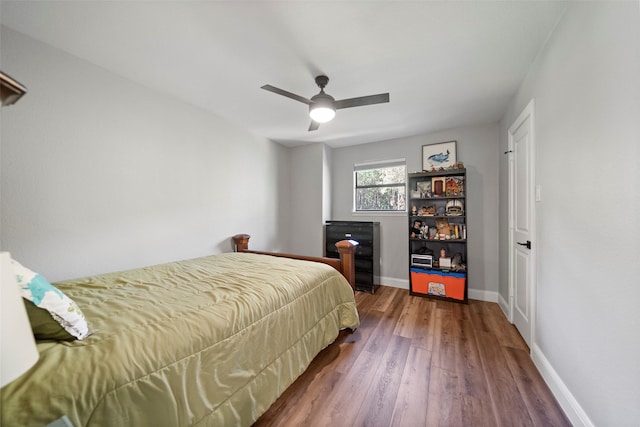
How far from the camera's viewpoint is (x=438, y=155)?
3570 mm

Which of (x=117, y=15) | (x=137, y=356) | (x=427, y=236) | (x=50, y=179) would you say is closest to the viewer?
(x=137, y=356)

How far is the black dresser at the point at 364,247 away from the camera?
3719 millimetres

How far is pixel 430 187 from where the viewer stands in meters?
3.57

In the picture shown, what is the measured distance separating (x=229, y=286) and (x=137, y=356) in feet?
2.33

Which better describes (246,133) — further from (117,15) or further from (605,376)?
(605,376)

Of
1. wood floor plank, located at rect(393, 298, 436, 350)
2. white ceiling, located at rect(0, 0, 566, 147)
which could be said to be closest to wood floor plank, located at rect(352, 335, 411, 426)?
wood floor plank, located at rect(393, 298, 436, 350)

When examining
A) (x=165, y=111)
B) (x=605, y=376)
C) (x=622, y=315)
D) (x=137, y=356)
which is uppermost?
(x=165, y=111)

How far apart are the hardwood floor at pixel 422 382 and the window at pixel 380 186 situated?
2010 mm

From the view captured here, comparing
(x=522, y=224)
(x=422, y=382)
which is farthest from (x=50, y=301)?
(x=522, y=224)

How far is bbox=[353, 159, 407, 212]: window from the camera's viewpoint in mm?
3988

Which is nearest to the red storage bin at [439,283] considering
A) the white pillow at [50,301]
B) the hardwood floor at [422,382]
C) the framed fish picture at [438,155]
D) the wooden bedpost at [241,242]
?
the hardwood floor at [422,382]

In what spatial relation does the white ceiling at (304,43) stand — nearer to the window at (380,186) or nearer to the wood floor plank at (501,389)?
the window at (380,186)

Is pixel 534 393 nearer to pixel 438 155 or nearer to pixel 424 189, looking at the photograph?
pixel 424 189

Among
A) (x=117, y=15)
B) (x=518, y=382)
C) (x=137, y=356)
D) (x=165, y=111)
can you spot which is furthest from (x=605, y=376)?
(x=165, y=111)
